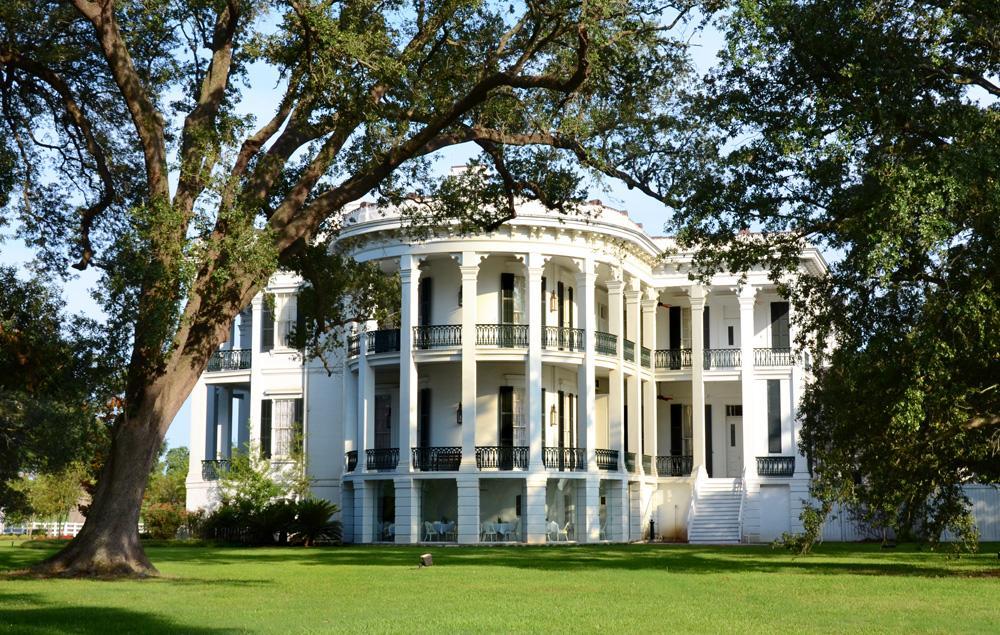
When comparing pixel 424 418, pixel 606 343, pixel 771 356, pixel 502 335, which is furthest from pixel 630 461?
pixel 424 418

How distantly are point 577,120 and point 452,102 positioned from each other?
6.79 ft

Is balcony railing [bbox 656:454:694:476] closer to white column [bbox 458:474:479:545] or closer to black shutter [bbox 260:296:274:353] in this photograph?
white column [bbox 458:474:479:545]

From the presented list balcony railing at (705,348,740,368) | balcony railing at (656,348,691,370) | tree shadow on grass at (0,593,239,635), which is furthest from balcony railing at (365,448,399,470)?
tree shadow on grass at (0,593,239,635)

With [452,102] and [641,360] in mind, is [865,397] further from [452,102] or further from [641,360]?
[641,360]

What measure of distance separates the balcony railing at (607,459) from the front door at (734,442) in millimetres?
7268

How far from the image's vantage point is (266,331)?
1817 inches

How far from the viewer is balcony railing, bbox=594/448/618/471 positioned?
40.2 metres

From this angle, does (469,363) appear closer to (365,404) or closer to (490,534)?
(365,404)

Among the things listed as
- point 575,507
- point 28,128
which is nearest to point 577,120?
point 28,128

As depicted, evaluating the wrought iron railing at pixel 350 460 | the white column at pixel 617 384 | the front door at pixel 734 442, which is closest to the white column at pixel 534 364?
the white column at pixel 617 384

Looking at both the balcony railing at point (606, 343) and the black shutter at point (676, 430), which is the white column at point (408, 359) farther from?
the black shutter at point (676, 430)

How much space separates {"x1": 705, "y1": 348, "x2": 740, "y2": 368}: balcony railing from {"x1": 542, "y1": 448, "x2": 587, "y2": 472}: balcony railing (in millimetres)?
7896

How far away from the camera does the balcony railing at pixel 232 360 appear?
46.2 metres

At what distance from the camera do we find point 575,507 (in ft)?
131
